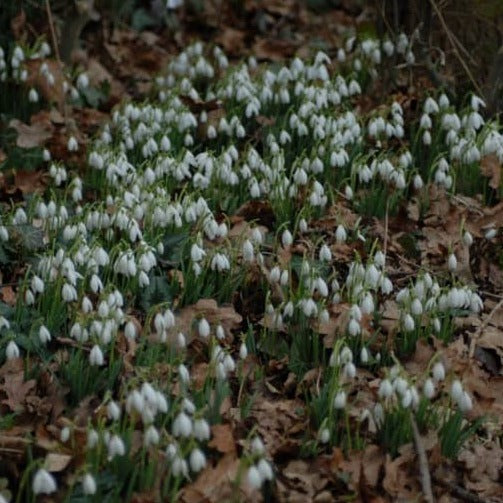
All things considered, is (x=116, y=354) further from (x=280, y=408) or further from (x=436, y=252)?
(x=436, y=252)

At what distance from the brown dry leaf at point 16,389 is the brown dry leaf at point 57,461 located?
0.35m

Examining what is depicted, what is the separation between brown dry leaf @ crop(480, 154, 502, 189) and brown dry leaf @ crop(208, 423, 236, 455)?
2.05m

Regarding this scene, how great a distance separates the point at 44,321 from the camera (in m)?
3.51

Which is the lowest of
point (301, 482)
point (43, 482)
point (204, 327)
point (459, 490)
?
point (459, 490)

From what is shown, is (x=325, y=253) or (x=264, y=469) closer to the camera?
(x=264, y=469)

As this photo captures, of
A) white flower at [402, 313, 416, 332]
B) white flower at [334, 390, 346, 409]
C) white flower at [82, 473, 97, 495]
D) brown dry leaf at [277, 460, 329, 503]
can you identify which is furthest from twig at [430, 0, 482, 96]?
white flower at [82, 473, 97, 495]

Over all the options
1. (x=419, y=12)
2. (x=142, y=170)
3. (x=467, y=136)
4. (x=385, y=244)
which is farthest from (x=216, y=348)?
(x=419, y=12)

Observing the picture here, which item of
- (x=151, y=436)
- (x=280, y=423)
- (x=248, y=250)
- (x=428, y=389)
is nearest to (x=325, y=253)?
(x=248, y=250)

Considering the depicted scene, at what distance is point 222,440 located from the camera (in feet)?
9.75

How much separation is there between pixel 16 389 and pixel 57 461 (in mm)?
443

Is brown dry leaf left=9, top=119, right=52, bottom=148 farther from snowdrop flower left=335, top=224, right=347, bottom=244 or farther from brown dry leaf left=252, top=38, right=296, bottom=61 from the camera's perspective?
brown dry leaf left=252, top=38, right=296, bottom=61

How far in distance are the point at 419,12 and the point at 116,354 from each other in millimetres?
2866

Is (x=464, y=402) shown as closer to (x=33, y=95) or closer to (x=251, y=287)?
(x=251, y=287)

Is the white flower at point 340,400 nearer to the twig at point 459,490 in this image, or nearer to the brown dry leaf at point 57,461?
the twig at point 459,490
